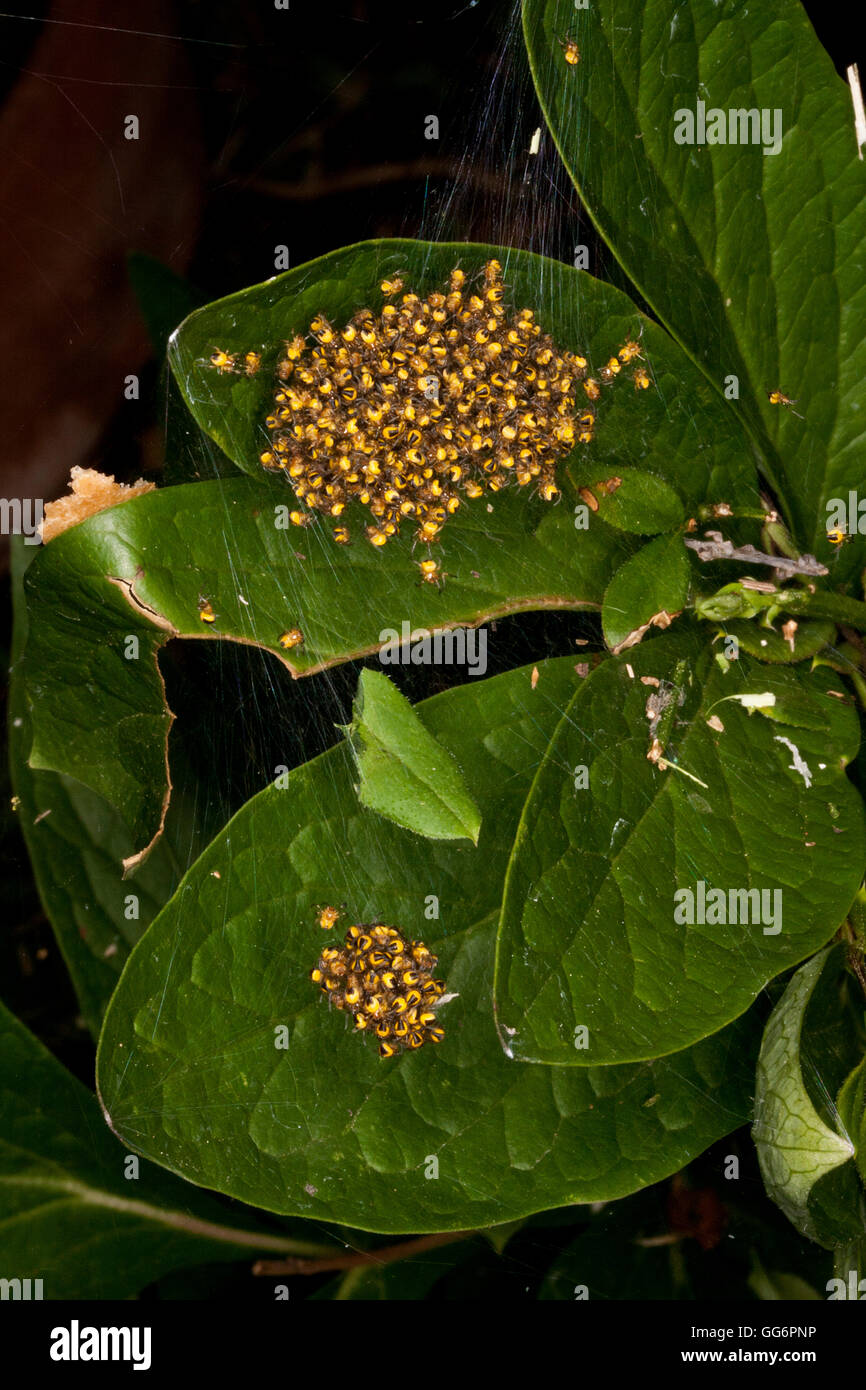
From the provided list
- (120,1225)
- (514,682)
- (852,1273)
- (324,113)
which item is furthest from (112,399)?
(852,1273)

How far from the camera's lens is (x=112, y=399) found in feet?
3.87

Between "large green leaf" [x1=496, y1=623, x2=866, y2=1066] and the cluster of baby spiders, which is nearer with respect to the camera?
"large green leaf" [x1=496, y1=623, x2=866, y2=1066]

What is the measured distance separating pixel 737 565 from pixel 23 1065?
35.3 inches

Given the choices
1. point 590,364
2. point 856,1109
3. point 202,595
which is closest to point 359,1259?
point 856,1109

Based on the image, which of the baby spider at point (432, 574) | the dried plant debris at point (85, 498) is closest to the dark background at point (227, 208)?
the dried plant debris at point (85, 498)

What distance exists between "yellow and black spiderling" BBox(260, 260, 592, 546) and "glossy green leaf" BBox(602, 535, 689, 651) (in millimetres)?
121

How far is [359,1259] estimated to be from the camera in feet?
3.81

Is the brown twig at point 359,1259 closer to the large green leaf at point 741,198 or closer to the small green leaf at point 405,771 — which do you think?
the small green leaf at point 405,771

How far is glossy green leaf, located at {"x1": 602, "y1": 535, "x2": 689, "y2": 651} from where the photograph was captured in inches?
33.1

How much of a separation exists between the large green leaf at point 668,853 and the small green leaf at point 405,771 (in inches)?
2.3

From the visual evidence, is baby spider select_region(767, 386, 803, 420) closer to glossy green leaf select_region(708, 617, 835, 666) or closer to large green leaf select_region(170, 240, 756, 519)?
large green leaf select_region(170, 240, 756, 519)

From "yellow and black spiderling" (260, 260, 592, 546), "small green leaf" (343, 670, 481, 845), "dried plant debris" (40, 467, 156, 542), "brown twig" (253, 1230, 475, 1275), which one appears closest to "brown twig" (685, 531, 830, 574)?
"yellow and black spiderling" (260, 260, 592, 546)

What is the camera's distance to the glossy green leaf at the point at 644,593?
84 cm

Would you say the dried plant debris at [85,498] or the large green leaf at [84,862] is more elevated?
the dried plant debris at [85,498]
